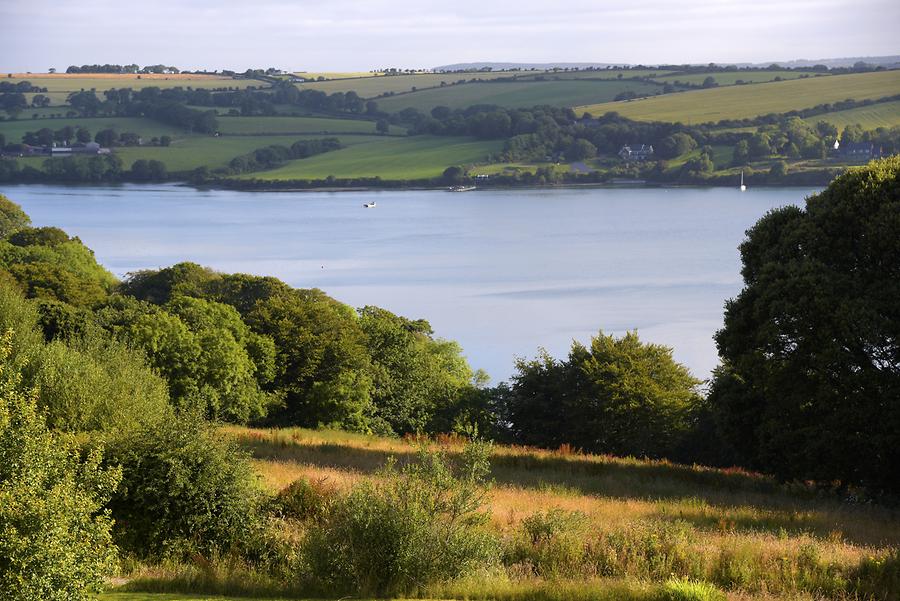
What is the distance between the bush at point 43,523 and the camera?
8297mm

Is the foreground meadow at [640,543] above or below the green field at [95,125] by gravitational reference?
below

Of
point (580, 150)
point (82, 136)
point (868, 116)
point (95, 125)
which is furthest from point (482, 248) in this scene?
point (95, 125)

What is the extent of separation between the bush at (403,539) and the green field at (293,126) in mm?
142783

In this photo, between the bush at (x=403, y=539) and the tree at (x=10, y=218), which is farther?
the tree at (x=10, y=218)

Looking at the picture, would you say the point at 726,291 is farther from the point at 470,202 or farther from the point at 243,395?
the point at 470,202

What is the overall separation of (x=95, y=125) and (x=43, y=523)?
150489 millimetres

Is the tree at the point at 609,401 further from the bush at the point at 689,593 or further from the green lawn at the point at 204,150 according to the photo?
the green lawn at the point at 204,150

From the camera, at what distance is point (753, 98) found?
145375 millimetres

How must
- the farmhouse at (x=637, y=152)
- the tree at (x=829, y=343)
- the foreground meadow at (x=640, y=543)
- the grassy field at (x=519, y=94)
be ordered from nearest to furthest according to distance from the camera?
the foreground meadow at (x=640, y=543) < the tree at (x=829, y=343) < the farmhouse at (x=637, y=152) < the grassy field at (x=519, y=94)

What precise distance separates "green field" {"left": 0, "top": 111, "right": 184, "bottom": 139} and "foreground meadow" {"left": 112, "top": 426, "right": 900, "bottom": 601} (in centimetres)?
13980

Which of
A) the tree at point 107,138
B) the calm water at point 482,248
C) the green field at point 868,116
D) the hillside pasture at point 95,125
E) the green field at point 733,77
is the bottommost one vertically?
the calm water at point 482,248

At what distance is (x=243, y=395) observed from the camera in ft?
92.5

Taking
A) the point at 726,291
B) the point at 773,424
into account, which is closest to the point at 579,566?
the point at 773,424

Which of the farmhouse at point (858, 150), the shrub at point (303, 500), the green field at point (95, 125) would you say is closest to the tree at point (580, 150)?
the farmhouse at point (858, 150)
